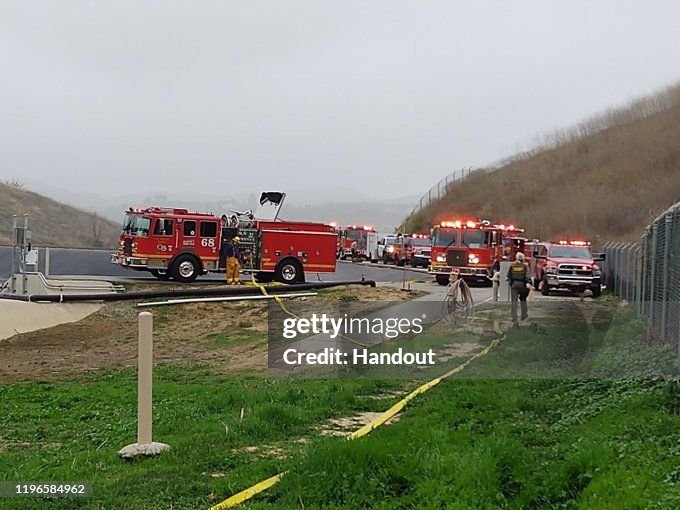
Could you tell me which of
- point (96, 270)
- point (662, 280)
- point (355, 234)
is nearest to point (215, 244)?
point (96, 270)

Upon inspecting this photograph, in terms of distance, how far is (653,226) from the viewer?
13.5 meters

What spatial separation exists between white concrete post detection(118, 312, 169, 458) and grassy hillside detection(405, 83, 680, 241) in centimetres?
5146

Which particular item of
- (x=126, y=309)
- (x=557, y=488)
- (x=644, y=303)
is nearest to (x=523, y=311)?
(x=644, y=303)

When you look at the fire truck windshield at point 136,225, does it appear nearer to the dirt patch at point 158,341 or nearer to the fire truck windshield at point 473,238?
the dirt patch at point 158,341

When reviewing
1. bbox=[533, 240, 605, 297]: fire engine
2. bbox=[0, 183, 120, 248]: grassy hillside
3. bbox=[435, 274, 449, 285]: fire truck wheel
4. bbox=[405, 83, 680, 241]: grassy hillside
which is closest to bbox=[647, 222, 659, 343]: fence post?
bbox=[533, 240, 605, 297]: fire engine

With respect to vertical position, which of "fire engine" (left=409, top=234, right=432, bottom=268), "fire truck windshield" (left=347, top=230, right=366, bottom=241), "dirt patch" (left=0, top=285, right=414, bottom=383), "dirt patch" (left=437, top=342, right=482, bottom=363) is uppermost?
"fire truck windshield" (left=347, top=230, right=366, bottom=241)

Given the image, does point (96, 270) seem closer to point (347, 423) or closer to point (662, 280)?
point (662, 280)

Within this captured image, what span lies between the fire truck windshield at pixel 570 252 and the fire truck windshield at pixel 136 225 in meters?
14.1

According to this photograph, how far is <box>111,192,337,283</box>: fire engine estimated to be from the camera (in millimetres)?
26297

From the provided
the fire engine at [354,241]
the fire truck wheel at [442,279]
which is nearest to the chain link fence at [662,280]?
the fire truck wheel at [442,279]

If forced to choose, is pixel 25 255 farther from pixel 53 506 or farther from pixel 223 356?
pixel 53 506

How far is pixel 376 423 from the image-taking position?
25.2 ft

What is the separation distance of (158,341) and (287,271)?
32.6ft
